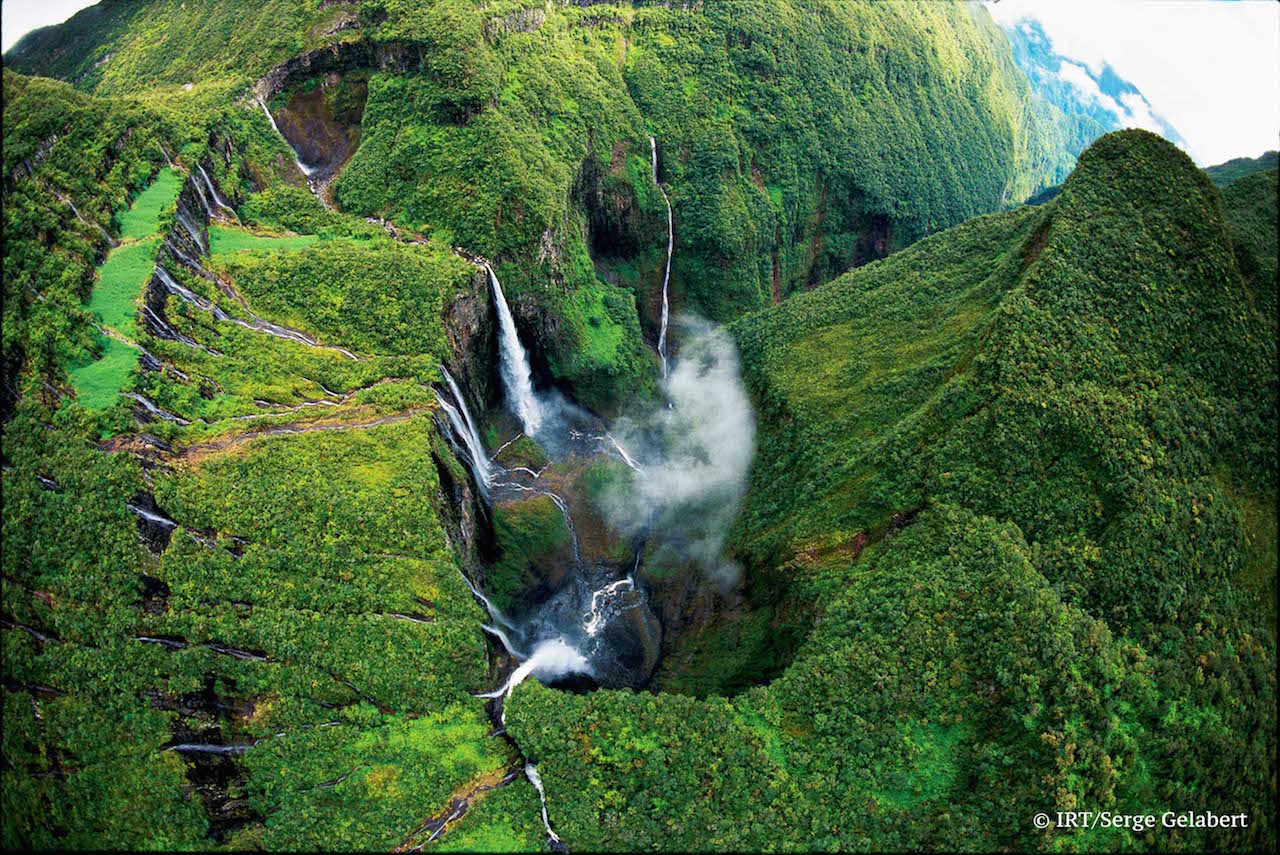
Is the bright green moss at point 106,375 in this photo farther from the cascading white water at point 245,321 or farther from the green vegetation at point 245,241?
the green vegetation at point 245,241

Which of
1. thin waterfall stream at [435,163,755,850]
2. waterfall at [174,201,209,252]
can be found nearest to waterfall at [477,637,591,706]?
thin waterfall stream at [435,163,755,850]

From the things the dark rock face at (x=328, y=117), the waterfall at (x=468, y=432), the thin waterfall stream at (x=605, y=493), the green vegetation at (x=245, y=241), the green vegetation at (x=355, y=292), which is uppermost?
the dark rock face at (x=328, y=117)

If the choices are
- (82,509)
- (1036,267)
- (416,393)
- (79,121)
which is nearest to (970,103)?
(1036,267)

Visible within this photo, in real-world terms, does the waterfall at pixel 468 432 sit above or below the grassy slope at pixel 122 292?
below

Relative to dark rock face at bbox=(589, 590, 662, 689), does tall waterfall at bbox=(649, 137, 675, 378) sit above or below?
above

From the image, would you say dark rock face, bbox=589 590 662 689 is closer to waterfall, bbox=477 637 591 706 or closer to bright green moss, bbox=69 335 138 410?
waterfall, bbox=477 637 591 706

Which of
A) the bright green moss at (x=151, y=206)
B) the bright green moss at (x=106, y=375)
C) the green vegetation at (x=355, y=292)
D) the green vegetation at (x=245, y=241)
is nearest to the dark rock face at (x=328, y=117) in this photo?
the green vegetation at (x=245, y=241)

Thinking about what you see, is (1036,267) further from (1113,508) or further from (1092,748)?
(1092,748)

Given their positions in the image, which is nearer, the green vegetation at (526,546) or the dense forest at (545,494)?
the dense forest at (545,494)
